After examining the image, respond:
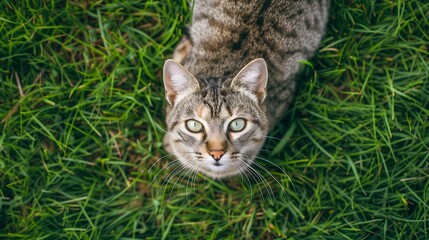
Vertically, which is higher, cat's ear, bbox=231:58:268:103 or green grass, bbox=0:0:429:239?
cat's ear, bbox=231:58:268:103

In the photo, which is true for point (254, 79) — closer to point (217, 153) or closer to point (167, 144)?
point (217, 153)

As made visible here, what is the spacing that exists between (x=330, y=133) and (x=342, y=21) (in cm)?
94

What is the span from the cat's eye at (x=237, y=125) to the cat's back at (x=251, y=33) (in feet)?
1.31

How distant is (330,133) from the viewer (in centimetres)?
335

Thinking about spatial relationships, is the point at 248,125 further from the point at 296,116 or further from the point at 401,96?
the point at 401,96

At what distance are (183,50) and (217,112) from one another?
Result: 0.91 meters

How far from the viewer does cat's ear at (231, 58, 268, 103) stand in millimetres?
2592

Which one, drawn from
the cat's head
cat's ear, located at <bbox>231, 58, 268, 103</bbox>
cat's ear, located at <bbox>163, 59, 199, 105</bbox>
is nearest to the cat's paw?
the cat's head

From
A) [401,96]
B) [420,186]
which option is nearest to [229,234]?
[420,186]

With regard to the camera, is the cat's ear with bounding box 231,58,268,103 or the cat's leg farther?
the cat's leg

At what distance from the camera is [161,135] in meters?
3.37

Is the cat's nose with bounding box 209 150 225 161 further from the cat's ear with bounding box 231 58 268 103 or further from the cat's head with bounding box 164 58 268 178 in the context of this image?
the cat's ear with bounding box 231 58 268 103

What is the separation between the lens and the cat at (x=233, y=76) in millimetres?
2629

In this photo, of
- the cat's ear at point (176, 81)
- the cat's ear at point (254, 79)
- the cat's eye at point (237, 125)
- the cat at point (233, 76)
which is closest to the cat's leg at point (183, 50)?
the cat at point (233, 76)
